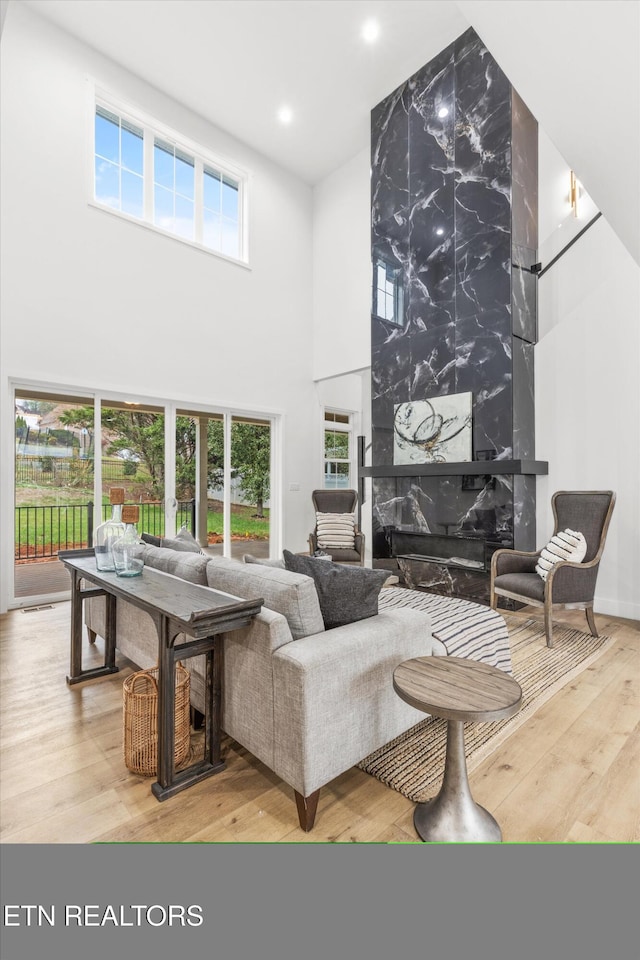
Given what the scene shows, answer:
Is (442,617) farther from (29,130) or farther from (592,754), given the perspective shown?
(29,130)

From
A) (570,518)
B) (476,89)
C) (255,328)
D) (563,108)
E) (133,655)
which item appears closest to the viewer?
(563,108)

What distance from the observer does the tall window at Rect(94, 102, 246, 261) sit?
15.7 ft

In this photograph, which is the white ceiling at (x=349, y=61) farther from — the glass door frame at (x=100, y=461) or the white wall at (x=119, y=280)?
the glass door frame at (x=100, y=461)

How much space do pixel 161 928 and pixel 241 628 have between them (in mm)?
846

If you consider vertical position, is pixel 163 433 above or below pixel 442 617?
above

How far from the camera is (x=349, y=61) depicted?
4855mm

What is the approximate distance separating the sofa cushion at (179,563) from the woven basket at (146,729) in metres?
0.48

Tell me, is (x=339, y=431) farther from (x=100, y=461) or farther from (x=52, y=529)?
(x=52, y=529)

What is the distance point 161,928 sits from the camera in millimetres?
1117

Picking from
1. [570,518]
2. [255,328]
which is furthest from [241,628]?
[255,328]

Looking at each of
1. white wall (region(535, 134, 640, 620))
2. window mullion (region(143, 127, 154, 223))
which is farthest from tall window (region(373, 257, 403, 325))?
window mullion (region(143, 127, 154, 223))

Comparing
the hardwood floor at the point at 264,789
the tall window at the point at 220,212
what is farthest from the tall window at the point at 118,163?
the hardwood floor at the point at 264,789

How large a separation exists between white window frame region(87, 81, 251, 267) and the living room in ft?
0.16

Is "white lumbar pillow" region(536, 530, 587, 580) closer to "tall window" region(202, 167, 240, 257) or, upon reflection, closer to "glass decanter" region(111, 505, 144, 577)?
"glass decanter" region(111, 505, 144, 577)
